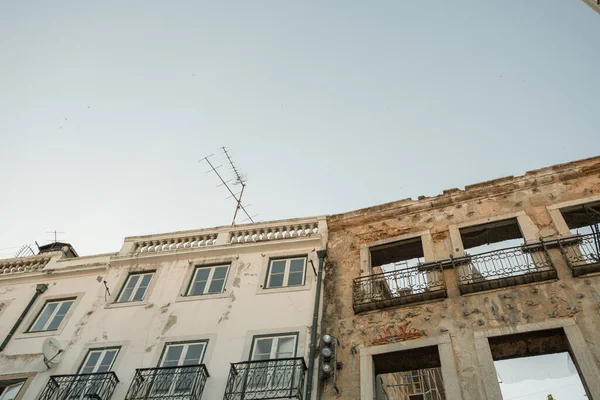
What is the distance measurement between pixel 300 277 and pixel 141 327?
198 inches

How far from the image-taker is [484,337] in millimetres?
10688

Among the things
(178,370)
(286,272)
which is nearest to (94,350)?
(178,370)

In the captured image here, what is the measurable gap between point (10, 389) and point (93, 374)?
3.20 meters

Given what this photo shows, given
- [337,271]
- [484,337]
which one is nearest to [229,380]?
[337,271]

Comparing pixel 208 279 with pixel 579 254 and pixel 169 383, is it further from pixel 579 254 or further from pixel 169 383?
pixel 579 254

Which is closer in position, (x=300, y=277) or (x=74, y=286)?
(x=300, y=277)

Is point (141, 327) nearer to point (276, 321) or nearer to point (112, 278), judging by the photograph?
point (112, 278)

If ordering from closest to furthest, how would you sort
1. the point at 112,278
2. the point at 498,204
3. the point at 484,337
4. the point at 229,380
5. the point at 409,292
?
the point at 484,337, the point at 229,380, the point at 409,292, the point at 498,204, the point at 112,278

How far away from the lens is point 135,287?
15.9 metres


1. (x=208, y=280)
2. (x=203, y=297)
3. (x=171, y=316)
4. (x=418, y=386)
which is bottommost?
(x=171, y=316)

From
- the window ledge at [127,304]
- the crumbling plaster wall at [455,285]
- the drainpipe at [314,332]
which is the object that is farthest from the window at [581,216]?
the window ledge at [127,304]

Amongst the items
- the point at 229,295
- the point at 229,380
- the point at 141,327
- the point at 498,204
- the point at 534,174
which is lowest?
the point at 229,380

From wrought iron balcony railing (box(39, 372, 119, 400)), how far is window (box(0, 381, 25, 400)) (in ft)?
4.31

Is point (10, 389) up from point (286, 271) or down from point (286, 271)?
down
